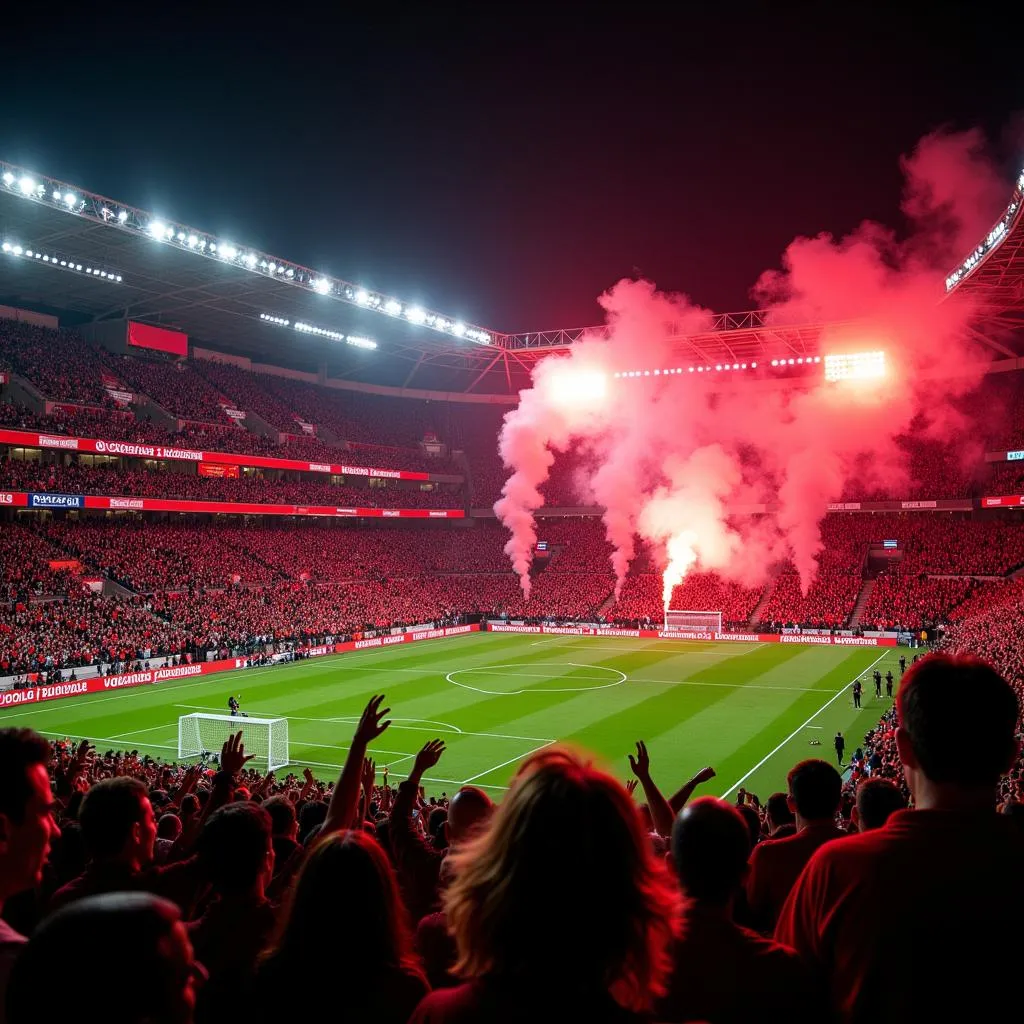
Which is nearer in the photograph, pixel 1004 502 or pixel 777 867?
pixel 777 867

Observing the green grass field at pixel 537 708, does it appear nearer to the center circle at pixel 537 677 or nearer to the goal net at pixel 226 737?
the center circle at pixel 537 677

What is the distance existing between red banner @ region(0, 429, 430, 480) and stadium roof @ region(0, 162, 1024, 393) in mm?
8878

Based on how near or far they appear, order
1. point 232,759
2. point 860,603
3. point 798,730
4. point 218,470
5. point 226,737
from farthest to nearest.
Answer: point 218,470 < point 860,603 < point 798,730 < point 226,737 < point 232,759

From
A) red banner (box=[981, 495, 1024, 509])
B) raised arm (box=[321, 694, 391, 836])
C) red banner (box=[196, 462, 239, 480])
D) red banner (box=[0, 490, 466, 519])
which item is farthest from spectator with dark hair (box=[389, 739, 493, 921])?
red banner (box=[981, 495, 1024, 509])

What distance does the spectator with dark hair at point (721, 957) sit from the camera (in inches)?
98.4

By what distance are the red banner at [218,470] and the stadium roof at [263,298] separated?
9645 millimetres

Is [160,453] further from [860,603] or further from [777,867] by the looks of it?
[777,867]

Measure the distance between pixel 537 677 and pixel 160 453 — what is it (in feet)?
86.0

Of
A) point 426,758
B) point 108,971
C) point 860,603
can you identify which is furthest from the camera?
point 860,603

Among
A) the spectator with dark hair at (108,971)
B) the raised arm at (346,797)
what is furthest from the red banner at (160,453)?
the spectator with dark hair at (108,971)

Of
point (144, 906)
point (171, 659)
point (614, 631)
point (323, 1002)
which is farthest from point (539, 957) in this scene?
point (614, 631)

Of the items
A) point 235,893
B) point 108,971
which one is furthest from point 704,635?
point 108,971

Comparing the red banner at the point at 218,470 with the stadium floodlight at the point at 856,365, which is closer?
the stadium floodlight at the point at 856,365

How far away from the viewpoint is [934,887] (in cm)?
229
